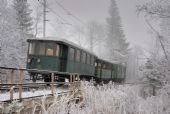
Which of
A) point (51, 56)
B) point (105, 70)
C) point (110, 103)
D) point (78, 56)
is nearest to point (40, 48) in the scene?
point (51, 56)

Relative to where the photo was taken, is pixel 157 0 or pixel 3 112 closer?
pixel 3 112

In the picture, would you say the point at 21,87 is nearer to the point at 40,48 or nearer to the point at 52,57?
the point at 52,57

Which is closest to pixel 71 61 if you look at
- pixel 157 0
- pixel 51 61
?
pixel 51 61

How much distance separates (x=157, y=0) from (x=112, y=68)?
64.3ft

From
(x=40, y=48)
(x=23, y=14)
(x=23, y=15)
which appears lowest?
(x=40, y=48)

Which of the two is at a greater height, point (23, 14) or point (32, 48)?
Result: point (23, 14)

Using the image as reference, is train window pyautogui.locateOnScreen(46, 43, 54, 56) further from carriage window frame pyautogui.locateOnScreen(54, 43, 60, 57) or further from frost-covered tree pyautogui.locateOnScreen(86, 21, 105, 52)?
frost-covered tree pyautogui.locateOnScreen(86, 21, 105, 52)

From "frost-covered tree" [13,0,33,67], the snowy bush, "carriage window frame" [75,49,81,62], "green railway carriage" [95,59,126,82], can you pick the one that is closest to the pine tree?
"frost-covered tree" [13,0,33,67]

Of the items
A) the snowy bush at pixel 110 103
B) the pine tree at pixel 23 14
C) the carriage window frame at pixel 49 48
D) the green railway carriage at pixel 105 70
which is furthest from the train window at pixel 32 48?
the pine tree at pixel 23 14

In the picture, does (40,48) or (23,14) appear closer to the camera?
(40,48)

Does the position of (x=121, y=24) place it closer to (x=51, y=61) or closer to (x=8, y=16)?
(x=8, y=16)

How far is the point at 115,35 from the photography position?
61.2m

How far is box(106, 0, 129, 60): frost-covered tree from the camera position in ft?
193

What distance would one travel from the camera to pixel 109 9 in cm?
6556
